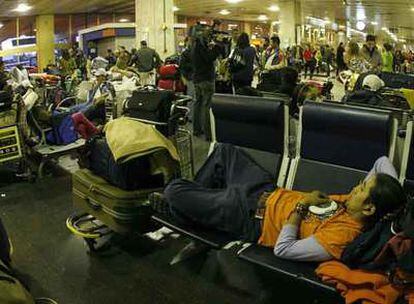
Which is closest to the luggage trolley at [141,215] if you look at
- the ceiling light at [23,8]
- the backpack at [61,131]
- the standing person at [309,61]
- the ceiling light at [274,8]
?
the backpack at [61,131]

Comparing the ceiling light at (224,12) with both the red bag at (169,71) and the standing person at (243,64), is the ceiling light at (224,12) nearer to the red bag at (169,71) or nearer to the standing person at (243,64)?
the red bag at (169,71)

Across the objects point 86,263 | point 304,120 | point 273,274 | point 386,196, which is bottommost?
point 86,263

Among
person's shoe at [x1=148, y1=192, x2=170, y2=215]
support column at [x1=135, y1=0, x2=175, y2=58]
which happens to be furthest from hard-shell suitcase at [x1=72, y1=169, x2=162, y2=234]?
support column at [x1=135, y1=0, x2=175, y2=58]

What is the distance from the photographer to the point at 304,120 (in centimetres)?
255

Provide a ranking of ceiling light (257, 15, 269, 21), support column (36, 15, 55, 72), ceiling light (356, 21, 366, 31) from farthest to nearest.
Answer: ceiling light (356, 21, 366, 31) → ceiling light (257, 15, 269, 21) → support column (36, 15, 55, 72)

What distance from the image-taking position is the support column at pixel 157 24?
405 inches

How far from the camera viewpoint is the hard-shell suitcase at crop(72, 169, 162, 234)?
8.93 feet

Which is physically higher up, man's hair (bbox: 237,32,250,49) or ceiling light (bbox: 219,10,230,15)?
ceiling light (bbox: 219,10,230,15)

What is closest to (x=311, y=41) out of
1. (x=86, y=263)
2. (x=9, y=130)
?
(x=9, y=130)

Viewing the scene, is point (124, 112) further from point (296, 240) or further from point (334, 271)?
point (334, 271)

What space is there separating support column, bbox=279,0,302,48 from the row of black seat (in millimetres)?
15278

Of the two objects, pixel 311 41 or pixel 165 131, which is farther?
pixel 311 41

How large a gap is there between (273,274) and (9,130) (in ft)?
11.3

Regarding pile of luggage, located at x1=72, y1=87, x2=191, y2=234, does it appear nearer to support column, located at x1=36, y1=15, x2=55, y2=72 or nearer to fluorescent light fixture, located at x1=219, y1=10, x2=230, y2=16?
support column, located at x1=36, y1=15, x2=55, y2=72
